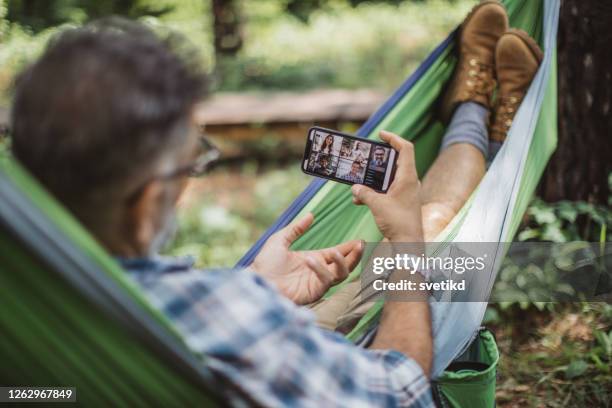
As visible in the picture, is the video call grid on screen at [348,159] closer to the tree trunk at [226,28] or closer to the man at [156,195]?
the man at [156,195]

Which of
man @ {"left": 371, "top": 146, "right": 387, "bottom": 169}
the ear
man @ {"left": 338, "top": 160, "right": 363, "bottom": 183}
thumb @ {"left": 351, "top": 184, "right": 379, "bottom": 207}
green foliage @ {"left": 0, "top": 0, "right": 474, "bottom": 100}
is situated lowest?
the ear

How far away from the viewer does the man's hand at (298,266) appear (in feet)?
4.11

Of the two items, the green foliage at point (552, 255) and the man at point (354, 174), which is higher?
the man at point (354, 174)

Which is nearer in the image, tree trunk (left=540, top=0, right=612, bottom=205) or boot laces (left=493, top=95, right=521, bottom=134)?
boot laces (left=493, top=95, right=521, bottom=134)

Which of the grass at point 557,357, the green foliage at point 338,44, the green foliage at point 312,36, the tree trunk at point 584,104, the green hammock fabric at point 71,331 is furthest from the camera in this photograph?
the green foliage at point 338,44

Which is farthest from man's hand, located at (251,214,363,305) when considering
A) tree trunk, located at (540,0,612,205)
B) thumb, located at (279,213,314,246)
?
tree trunk, located at (540,0,612,205)

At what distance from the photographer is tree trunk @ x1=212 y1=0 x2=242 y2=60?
711 centimetres

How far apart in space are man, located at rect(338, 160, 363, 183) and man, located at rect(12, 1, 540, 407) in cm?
49

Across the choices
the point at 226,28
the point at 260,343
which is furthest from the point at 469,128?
the point at 226,28

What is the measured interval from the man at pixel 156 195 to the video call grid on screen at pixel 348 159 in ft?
1.56

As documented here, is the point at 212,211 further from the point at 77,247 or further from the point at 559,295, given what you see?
the point at 77,247

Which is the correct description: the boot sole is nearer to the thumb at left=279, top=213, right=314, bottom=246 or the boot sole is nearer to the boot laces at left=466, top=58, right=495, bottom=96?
the boot laces at left=466, top=58, right=495, bottom=96

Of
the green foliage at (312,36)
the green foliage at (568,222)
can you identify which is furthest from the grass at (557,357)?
the green foliage at (312,36)

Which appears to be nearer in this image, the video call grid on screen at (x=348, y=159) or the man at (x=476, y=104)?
the video call grid on screen at (x=348, y=159)
